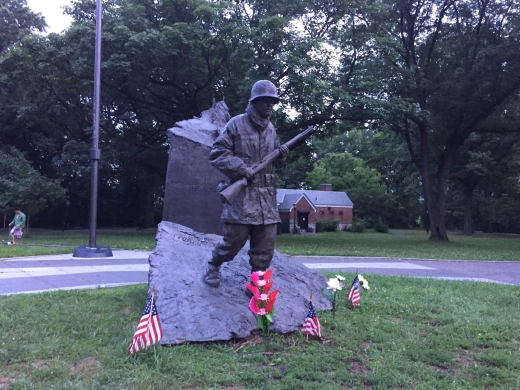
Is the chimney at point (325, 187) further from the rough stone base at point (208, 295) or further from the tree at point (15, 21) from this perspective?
the rough stone base at point (208, 295)

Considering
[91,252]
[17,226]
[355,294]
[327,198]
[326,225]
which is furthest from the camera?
[327,198]

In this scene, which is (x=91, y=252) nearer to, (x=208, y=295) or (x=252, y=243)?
(x=208, y=295)

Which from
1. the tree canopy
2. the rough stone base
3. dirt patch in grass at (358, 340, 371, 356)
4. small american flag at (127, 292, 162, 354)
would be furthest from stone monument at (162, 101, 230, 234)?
the tree canopy

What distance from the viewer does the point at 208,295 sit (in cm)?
532

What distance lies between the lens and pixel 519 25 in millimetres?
19859

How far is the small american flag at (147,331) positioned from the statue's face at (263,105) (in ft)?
A: 7.47

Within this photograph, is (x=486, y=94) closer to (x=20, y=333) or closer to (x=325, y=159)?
(x=20, y=333)

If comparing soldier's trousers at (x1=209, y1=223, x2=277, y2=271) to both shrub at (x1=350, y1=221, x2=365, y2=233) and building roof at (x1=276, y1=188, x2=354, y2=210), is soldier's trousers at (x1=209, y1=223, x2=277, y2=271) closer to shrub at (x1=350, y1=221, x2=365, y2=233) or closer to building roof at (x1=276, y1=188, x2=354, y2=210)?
building roof at (x1=276, y1=188, x2=354, y2=210)

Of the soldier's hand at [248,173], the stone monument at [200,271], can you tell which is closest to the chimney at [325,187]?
the stone monument at [200,271]

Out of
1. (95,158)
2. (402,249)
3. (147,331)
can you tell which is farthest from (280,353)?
(402,249)

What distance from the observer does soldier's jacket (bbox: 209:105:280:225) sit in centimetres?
512

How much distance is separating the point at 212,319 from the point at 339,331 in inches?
58.1

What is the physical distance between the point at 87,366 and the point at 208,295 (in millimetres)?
1432

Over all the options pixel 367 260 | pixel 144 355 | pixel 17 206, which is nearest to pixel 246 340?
pixel 144 355
